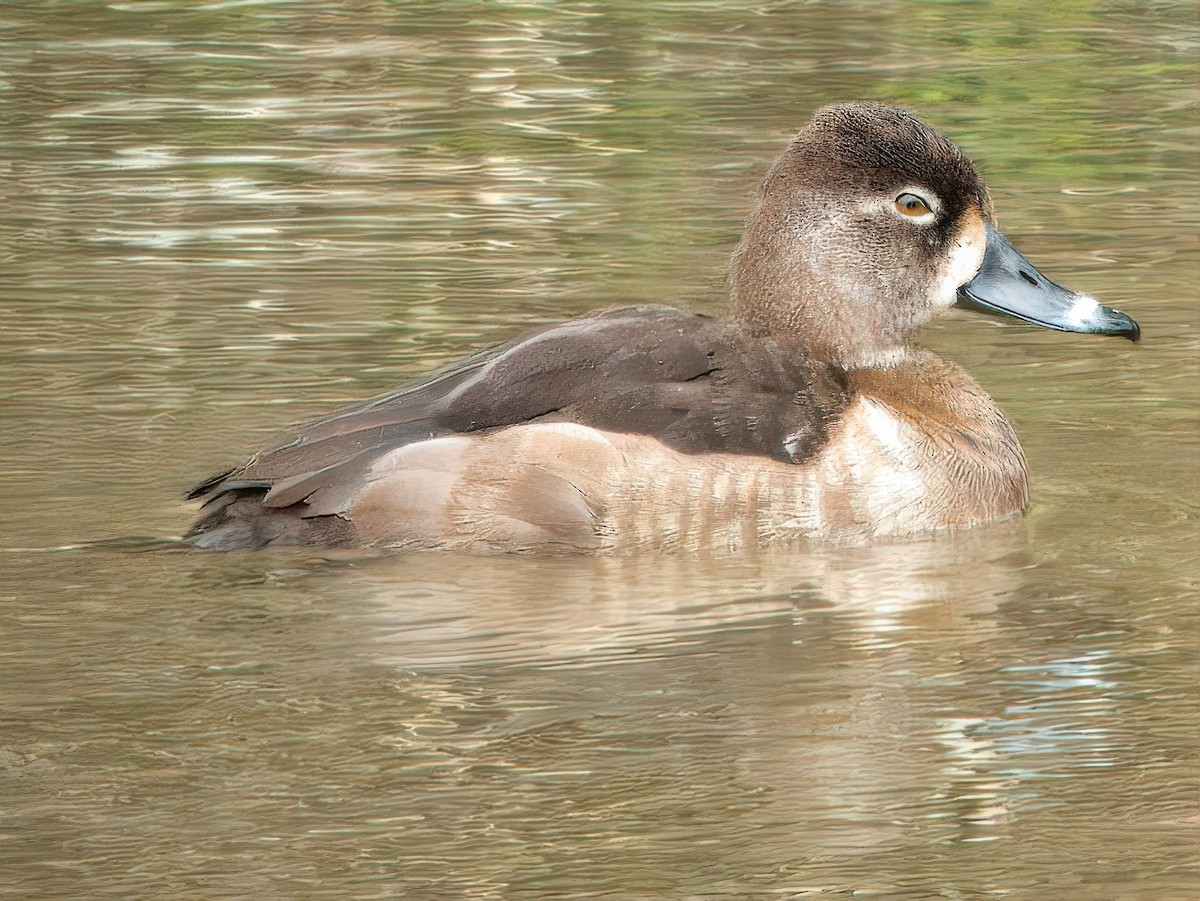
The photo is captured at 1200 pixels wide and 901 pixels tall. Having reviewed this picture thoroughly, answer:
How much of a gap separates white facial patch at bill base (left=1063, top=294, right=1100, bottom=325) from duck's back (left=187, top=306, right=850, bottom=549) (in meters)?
1.02

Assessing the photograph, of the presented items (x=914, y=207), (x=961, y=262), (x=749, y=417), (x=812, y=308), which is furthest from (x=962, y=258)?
(x=749, y=417)

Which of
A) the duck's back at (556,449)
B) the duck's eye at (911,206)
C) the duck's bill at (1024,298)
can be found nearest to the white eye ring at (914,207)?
the duck's eye at (911,206)

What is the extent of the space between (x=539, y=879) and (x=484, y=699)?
1008mm

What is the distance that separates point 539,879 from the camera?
466 cm

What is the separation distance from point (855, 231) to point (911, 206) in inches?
8.0

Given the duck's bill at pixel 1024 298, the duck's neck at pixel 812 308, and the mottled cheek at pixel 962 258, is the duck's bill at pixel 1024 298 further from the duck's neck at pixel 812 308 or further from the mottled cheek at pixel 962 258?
the duck's neck at pixel 812 308

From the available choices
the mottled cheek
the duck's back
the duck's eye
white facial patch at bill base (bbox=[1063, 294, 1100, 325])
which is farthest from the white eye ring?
the duck's back

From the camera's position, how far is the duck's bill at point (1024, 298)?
280 inches

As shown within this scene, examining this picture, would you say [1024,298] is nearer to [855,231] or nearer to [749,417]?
[855,231]

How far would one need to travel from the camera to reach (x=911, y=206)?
6953 millimetres

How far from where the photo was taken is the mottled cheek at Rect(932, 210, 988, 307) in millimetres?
7023

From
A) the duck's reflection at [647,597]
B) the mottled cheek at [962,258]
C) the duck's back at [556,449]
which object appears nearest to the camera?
the duck's reflection at [647,597]

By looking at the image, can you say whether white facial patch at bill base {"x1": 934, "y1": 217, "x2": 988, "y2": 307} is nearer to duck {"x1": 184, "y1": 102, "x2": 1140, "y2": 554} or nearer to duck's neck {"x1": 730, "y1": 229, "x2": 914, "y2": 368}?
duck {"x1": 184, "y1": 102, "x2": 1140, "y2": 554}

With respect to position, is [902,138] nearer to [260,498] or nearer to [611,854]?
[260,498]
